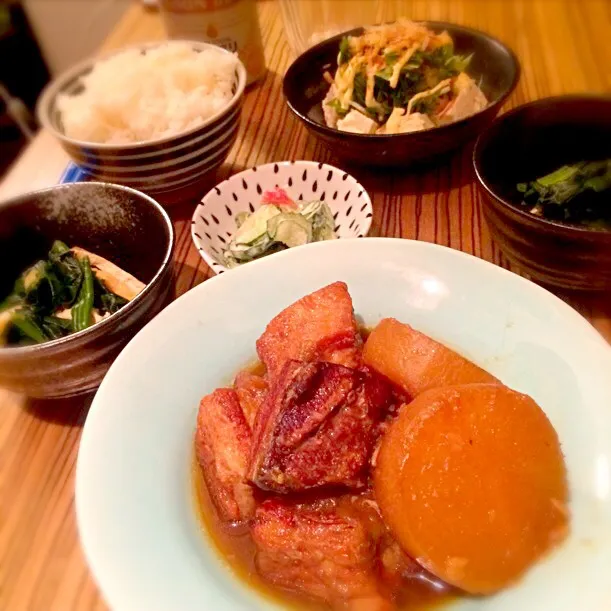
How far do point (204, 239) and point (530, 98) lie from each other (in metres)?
1.61

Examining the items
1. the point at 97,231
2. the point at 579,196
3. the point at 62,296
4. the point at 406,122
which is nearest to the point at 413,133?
the point at 406,122

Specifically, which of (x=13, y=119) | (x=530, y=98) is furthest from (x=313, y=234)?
(x=13, y=119)

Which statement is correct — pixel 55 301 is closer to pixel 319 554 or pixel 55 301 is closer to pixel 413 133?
pixel 319 554

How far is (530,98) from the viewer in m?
2.51

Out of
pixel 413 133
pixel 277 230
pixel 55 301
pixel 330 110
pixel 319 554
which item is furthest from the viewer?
pixel 330 110

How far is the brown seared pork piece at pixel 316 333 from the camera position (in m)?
1.35

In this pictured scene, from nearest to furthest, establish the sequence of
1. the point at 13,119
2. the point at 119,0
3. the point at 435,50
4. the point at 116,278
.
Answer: the point at 116,278, the point at 435,50, the point at 119,0, the point at 13,119

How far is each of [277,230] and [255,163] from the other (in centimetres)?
68

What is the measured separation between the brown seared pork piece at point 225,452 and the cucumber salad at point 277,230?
615 mm

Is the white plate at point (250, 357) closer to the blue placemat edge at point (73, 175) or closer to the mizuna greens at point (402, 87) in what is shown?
the mizuna greens at point (402, 87)

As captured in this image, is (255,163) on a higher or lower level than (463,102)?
Answer: lower

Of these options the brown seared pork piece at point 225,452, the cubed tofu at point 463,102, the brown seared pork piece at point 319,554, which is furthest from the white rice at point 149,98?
the brown seared pork piece at point 319,554

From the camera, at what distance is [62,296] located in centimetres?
168

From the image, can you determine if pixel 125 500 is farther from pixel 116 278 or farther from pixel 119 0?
pixel 119 0
